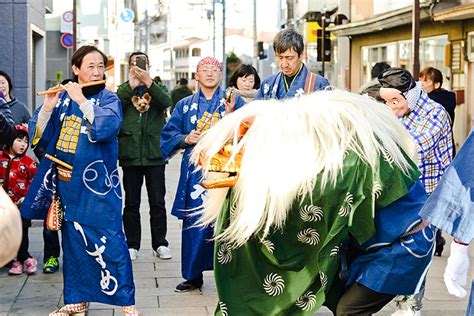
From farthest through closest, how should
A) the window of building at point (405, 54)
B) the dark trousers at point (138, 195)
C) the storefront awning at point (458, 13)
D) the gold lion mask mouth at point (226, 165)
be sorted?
1. the window of building at point (405, 54)
2. the storefront awning at point (458, 13)
3. the dark trousers at point (138, 195)
4. the gold lion mask mouth at point (226, 165)

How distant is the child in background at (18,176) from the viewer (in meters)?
7.24

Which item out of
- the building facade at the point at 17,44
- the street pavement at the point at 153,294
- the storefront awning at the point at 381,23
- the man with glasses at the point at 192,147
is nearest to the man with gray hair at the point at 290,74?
the man with glasses at the point at 192,147

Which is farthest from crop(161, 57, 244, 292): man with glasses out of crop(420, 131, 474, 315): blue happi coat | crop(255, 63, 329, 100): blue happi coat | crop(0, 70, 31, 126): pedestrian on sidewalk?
crop(420, 131, 474, 315): blue happi coat

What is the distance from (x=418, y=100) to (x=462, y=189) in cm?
214

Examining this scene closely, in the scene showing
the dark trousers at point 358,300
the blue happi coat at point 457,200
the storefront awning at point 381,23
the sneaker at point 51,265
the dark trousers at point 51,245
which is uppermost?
the storefront awning at point 381,23

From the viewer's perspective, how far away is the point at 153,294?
21.6 feet

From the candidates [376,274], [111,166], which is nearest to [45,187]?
[111,166]

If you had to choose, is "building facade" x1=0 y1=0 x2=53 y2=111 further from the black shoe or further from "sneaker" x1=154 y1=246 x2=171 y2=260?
the black shoe

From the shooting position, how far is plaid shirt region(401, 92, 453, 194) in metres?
5.60

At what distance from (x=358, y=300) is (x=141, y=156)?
4.16 metres

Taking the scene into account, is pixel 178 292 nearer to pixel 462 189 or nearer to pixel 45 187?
pixel 45 187

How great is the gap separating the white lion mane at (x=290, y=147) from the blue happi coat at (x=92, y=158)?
6.06ft

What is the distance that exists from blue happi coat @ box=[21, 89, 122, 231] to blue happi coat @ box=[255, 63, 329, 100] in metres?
1.05

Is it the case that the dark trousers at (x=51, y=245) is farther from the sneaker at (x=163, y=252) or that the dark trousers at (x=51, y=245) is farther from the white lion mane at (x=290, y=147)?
the white lion mane at (x=290, y=147)
